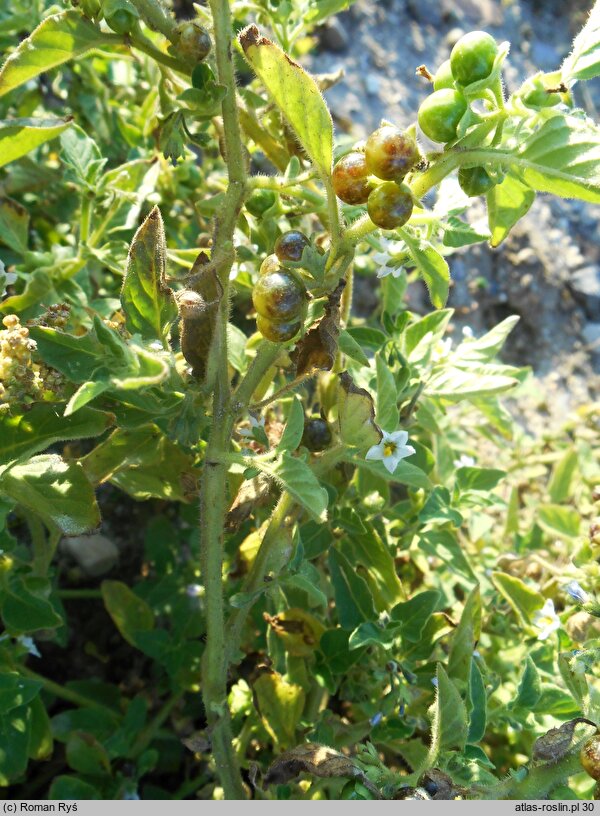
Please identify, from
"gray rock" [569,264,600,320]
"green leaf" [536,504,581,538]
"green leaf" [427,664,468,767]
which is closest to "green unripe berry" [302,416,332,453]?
"green leaf" [427,664,468,767]

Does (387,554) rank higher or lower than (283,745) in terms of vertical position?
higher

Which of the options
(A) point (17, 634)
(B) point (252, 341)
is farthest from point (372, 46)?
(A) point (17, 634)

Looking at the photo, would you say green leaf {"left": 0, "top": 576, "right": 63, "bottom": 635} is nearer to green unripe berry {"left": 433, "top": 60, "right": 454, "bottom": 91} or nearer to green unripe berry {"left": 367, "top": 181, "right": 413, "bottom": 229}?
green unripe berry {"left": 367, "top": 181, "right": 413, "bottom": 229}

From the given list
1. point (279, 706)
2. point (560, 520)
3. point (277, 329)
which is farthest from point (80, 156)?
point (560, 520)

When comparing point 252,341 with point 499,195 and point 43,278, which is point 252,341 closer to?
point 43,278

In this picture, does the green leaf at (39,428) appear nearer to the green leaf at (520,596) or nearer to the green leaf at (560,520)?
the green leaf at (520,596)

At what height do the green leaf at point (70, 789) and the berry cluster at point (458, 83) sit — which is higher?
the berry cluster at point (458, 83)

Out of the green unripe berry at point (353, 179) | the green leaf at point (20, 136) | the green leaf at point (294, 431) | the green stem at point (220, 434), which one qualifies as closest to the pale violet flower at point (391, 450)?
the green leaf at point (294, 431)
